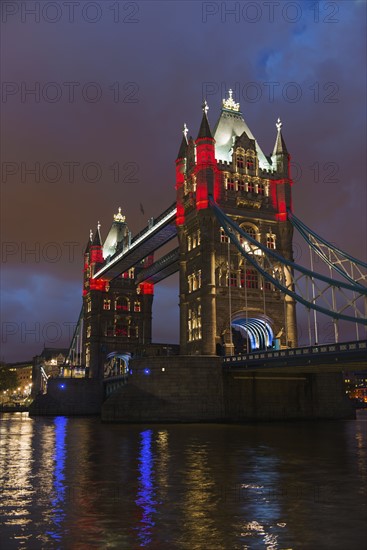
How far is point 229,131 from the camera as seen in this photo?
72250 mm

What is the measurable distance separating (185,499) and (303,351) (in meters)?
32.9

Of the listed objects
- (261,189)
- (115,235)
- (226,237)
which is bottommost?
(226,237)

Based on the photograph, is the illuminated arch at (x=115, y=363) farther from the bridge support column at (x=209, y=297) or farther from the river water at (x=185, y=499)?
the river water at (x=185, y=499)

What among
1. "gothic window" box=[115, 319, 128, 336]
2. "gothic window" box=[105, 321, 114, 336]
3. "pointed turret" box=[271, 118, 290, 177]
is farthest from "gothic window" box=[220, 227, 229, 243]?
"gothic window" box=[115, 319, 128, 336]

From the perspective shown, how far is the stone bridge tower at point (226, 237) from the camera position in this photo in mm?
62812

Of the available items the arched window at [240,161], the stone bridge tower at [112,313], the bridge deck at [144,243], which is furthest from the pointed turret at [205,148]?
the stone bridge tower at [112,313]

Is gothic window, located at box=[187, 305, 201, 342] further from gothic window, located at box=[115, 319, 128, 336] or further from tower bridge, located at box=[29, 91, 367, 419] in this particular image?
gothic window, located at box=[115, 319, 128, 336]

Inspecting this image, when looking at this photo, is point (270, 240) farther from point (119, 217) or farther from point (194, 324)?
point (119, 217)

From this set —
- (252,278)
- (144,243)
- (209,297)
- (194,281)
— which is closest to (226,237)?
(252,278)

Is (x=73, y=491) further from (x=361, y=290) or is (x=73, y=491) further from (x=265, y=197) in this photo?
(x=265, y=197)

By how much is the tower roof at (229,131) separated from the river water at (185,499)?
4709 cm

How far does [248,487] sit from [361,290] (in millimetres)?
27283

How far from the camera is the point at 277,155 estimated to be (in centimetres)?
7081

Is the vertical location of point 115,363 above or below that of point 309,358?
above
